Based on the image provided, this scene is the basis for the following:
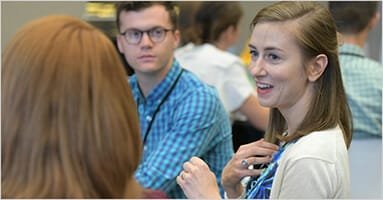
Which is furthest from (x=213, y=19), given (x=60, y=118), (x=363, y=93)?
(x=60, y=118)

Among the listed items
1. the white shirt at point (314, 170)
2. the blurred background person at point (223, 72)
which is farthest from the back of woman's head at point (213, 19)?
the white shirt at point (314, 170)

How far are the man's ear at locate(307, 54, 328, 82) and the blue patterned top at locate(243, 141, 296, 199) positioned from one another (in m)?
0.15

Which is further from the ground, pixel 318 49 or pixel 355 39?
pixel 318 49

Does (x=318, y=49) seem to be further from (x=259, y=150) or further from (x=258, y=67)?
(x=259, y=150)

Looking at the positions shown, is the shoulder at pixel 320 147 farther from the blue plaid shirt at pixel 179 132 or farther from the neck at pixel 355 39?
the neck at pixel 355 39

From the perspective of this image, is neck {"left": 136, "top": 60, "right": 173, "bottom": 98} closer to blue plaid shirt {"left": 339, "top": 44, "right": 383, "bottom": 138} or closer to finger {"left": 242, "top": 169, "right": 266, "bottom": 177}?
finger {"left": 242, "top": 169, "right": 266, "bottom": 177}

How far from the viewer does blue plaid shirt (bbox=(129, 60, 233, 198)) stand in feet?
5.65

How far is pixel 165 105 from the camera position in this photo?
1862 millimetres

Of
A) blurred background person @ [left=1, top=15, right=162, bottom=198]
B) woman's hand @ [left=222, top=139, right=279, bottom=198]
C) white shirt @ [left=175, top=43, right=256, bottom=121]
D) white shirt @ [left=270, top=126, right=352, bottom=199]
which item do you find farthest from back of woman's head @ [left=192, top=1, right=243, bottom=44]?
blurred background person @ [left=1, top=15, right=162, bottom=198]

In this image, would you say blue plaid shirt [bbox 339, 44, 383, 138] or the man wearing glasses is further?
blue plaid shirt [bbox 339, 44, 383, 138]

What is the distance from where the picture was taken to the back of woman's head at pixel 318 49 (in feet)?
4.31

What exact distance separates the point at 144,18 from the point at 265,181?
80cm

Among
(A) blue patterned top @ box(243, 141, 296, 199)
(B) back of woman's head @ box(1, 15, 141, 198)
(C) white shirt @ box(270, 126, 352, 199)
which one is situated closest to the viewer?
(B) back of woman's head @ box(1, 15, 141, 198)

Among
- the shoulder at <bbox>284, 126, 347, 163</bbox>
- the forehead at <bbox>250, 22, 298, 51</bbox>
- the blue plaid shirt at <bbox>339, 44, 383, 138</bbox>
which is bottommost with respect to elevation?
the blue plaid shirt at <bbox>339, 44, 383, 138</bbox>
